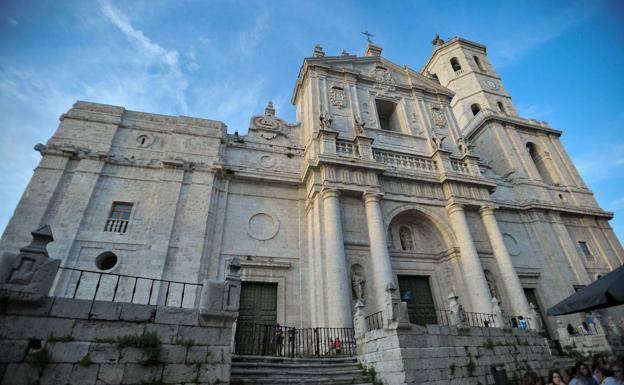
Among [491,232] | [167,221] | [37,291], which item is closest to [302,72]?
[167,221]

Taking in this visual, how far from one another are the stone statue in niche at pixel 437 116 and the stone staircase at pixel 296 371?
54.1 ft

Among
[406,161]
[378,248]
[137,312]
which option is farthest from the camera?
[406,161]

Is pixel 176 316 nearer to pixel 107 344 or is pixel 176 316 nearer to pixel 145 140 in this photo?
pixel 107 344

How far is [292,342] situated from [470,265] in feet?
29.4

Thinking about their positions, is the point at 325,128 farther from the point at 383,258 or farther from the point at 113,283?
the point at 113,283

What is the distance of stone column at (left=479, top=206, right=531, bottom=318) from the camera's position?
13762 millimetres

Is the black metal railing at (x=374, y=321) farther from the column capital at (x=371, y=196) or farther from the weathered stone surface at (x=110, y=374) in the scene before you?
the weathered stone surface at (x=110, y=374)

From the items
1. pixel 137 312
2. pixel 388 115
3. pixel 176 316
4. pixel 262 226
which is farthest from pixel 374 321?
pixel 388 115

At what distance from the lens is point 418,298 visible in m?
14.0

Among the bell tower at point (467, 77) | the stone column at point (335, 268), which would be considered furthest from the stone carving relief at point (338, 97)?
the bell tower at point (467, 77)

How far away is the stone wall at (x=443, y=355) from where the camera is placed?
7602mm

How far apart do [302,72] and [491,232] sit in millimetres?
14595

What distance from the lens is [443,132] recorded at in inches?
785

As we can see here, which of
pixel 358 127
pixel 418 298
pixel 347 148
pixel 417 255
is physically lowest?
pixel 418 298
